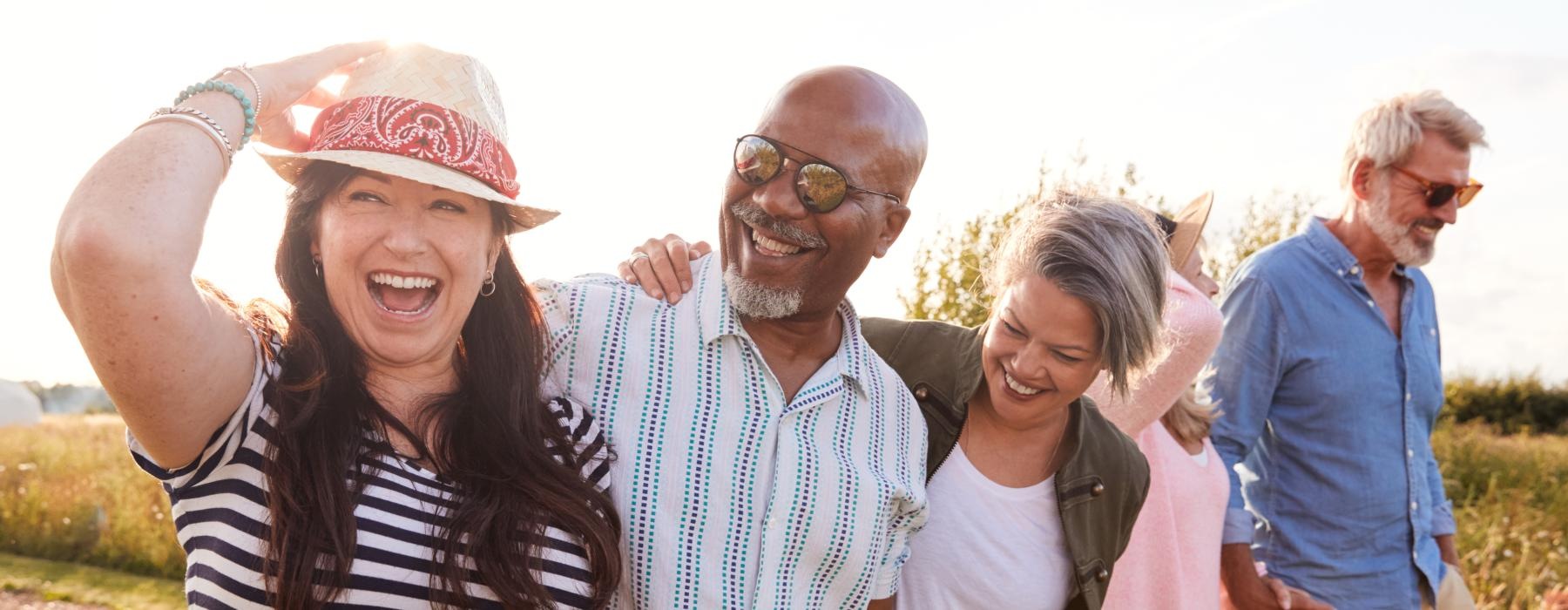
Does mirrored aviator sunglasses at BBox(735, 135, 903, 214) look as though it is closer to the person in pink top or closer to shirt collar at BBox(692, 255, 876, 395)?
shirt collar at BBox(692, 255, 876, 395)

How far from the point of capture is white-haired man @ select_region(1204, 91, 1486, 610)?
4.68 metres

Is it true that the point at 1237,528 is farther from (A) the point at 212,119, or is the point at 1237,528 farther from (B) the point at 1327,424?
(A) the point at 212,119

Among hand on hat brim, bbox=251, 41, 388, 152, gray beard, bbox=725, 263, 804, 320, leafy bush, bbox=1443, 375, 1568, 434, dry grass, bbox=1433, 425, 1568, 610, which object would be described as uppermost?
hand on hat brim, bbox=251, 41, 388, 152

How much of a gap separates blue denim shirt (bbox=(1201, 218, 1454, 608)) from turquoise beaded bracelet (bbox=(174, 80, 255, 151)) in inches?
142

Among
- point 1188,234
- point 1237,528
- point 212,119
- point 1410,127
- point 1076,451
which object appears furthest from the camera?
point 1410,127

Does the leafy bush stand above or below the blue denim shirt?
below

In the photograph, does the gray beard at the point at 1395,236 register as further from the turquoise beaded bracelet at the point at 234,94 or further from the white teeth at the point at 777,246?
the turquoise beaded bracelet at the point at 234,94

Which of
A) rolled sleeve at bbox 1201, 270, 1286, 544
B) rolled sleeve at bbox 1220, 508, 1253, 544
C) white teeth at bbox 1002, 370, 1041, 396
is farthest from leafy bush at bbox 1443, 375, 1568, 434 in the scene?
white teeth at bbox 1002, 370, 1041, 396

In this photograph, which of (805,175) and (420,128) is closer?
(420,128)

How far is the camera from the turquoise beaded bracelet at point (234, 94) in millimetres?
2150

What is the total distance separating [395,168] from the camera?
2.29 m

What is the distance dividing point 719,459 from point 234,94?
126 centimetres

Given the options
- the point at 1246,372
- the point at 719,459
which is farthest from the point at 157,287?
the point at 1246,372

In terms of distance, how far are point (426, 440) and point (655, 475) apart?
51 centimetres
